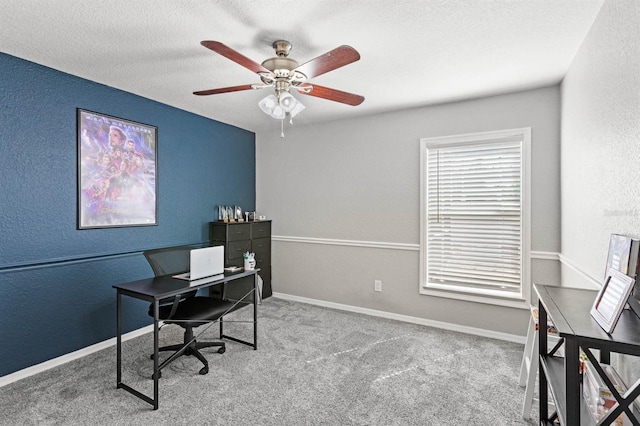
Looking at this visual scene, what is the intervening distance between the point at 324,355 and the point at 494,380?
1.33m

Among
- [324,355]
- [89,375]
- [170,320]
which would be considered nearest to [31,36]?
[170,320]

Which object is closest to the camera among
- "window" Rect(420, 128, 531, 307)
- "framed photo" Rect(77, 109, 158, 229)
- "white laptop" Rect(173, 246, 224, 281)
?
"white laptop" Rect(173, 246, 224, 281)

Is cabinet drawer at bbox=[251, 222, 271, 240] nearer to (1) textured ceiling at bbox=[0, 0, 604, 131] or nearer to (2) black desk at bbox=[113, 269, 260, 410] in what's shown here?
(2) black desk at bbox=[113, 269, 260, 410]

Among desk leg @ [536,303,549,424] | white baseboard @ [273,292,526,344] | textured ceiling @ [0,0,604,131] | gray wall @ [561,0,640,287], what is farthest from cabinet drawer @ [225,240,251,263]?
gray wall @ [561,0,640,287]

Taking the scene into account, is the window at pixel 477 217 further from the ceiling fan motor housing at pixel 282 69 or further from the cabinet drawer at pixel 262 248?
the cabinet drawer at pixel 262 248

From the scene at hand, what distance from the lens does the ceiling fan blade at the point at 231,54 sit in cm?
167

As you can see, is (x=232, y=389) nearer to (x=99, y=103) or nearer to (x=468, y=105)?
(x=99, y=103)

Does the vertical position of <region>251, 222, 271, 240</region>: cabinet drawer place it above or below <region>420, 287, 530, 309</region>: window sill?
above

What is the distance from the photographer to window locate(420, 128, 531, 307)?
3191 millimetres

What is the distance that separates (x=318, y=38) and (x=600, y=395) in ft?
7.66

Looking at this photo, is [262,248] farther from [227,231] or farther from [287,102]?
[287,102]

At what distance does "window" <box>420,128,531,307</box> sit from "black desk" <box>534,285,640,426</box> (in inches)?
66.9

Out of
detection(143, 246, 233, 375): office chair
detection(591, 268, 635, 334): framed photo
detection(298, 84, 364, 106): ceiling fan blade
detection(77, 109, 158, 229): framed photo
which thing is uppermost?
detection(298, 84, 364, 106): ceiling fan blade

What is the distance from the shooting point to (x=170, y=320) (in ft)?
7.90
